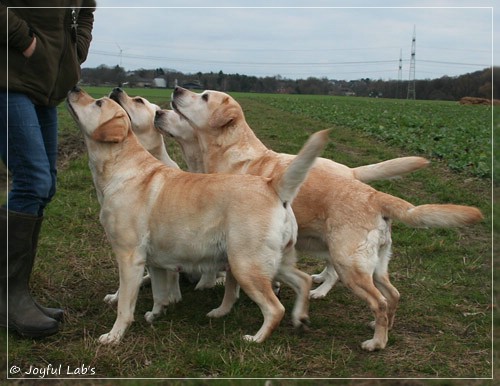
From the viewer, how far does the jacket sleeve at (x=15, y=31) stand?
3584 mm

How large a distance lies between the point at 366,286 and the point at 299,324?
0.63 metres

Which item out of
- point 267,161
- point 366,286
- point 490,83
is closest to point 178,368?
point 366,286

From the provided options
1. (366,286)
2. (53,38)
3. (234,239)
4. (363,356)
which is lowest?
(363,356)

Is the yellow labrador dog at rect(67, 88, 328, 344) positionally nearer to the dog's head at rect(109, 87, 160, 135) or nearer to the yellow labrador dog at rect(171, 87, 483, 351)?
the yellow labrador dog at rect(171, 87, 483, 351)

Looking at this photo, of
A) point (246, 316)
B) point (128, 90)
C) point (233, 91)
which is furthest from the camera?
point (233, 91)

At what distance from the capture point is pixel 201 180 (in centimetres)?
426

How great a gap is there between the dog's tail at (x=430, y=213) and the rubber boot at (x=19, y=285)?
8.23 ft

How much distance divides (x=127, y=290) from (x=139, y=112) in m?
2.08

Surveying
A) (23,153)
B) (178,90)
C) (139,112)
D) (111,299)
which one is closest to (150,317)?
(111,299)

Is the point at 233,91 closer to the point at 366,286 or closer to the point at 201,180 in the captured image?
the point at 201,180

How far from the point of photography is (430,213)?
13.1 ft

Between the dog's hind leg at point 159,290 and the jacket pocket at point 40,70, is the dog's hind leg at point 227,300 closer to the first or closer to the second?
the dog's hind leg at point 159,290

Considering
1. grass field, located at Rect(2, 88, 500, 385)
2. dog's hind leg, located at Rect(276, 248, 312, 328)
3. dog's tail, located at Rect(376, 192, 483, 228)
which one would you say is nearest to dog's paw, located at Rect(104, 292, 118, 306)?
grass field, located at Rect(2, 88, 500, 385)

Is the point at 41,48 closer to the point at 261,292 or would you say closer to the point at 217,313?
the point at 261,292
